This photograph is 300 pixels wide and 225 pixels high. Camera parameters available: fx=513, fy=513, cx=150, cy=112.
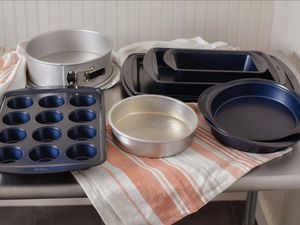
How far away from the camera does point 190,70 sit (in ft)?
3.67

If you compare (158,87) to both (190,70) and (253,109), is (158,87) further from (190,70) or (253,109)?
(253,109)

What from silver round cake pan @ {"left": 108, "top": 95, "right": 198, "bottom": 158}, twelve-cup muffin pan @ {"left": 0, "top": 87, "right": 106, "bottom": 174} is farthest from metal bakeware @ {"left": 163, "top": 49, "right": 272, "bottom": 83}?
twelve-cup muffin pan @ {"left": 0, "top": 87, "right": 106, "bottom": 174}

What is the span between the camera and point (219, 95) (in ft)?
3.47

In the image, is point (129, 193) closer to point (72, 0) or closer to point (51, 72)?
point (51, 72)

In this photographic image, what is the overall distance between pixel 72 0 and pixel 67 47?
181 mm

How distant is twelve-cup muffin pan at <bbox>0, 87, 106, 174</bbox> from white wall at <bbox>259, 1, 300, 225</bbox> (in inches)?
22.7

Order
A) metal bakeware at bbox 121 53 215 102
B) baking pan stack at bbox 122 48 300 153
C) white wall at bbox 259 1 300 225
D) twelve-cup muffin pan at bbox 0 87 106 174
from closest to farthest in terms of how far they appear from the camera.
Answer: twelve-cup muffin pan at bbox 0 87 106 174 < baking pan stack at bbox 122 48 300 153 < metal bakeware at bbox 121 53 215 102 < white wall at bbox 259 1 300 225

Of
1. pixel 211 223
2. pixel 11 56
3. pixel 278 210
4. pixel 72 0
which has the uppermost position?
pixel 72 0

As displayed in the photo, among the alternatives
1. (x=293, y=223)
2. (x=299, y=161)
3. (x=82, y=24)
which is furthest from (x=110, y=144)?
(x=293, y=223)

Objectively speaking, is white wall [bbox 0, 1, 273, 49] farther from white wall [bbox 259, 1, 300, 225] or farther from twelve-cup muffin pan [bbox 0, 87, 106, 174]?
twelve-cup muffin pan [bbox 0, 87, 106, 174]

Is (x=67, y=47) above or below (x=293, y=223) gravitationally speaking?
above

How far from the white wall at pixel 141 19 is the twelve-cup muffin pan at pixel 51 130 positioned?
1.32ft

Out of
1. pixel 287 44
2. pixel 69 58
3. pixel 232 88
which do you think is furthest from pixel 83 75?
pixel 287 44

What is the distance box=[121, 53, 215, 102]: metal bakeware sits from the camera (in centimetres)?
110
